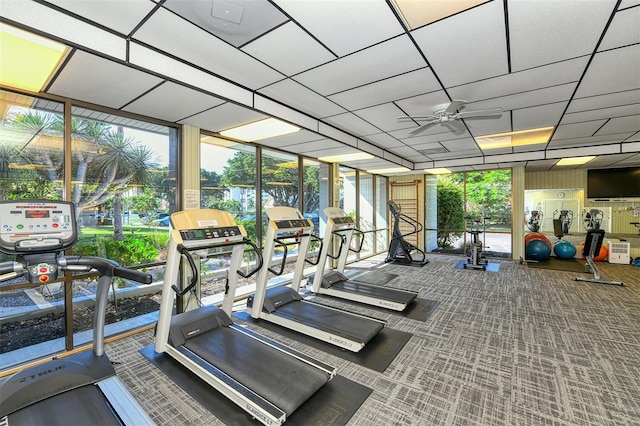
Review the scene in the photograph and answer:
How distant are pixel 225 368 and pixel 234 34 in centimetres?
272

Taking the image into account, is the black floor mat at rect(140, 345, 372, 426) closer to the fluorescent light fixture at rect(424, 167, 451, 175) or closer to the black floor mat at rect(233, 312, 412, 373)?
the black floor mat at rect(233, 312, 412, 373)

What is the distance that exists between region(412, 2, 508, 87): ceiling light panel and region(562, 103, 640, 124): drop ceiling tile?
89.5 inches

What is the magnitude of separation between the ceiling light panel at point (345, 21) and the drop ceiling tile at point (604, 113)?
3.66m

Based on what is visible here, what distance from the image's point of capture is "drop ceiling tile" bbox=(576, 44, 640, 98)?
259cm

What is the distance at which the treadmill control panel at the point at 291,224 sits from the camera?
12.8 ft

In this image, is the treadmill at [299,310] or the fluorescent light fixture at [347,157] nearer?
the treadmill at [299,310]

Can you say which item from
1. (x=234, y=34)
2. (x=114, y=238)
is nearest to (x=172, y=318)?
(x=114, y=238)

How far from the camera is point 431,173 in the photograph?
9344 millimetres

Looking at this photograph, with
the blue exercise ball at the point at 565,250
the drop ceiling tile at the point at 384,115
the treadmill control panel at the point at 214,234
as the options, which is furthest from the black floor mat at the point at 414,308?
the blue exercise ball at the point at 565,250

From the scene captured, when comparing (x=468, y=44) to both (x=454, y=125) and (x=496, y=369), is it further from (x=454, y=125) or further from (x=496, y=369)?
(x=496, y=369)

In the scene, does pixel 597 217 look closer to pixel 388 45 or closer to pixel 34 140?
pixel 388 45

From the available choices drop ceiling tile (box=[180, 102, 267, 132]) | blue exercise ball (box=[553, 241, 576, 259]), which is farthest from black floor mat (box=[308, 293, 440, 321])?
blue exercise ball (box=[553, 241, 576, 259])

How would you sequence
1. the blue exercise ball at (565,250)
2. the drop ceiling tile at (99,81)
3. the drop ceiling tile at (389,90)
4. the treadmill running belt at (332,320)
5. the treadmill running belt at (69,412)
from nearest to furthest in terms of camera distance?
1. the treadmill running belt at (69,412)
2. the drop ceiling tile at (99,81)
3. the drop ceiling tile at (389,90)
4. the treadmill running belt at (332,320)
5. the blue exercise ball at (565,250)

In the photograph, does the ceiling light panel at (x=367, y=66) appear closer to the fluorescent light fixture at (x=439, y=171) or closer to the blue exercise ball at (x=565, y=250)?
the fluorescent light fixture at (x=439, y=171)
